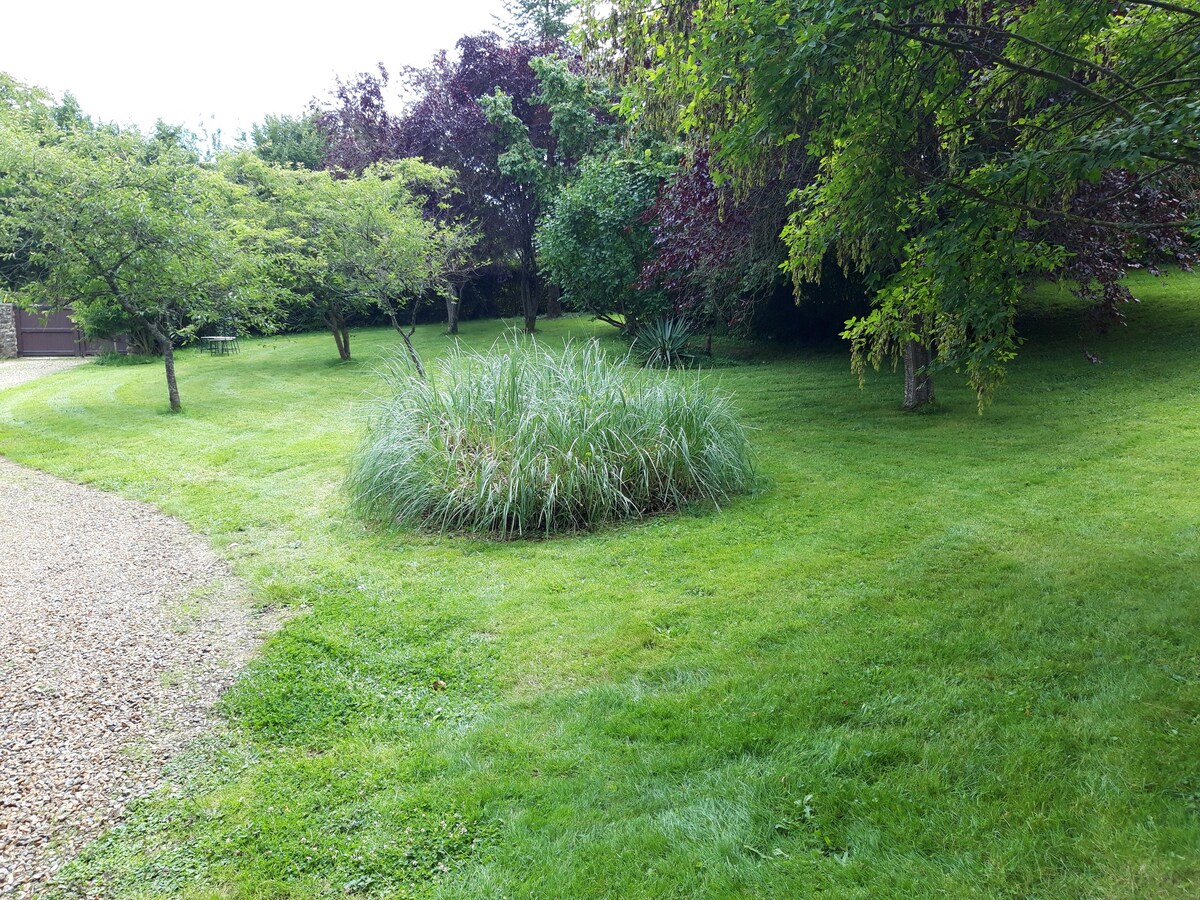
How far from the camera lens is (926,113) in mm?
4164

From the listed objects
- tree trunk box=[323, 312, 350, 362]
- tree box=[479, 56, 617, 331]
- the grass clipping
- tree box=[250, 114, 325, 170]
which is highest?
tree box=[250, 114, 325, 170]

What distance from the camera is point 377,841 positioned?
89.0 inches

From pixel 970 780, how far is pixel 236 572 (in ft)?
13.8

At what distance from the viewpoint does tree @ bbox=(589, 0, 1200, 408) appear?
125 inches

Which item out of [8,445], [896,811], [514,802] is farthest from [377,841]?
[8,445]

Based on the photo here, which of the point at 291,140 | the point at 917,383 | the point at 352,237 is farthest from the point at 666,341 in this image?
the point at 291,140

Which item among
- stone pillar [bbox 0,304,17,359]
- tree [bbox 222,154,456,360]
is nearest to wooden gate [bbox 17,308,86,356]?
stone pillar [bbox 0,304,17,359]

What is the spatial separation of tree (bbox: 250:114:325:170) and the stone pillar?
9423 millimetres

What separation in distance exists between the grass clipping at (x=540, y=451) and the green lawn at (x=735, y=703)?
33 centimetres

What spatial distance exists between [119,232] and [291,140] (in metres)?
20.3

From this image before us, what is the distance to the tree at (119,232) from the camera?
9328 mm

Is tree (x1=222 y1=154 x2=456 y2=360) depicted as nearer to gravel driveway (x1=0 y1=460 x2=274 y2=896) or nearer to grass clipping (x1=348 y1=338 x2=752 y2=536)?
grass clipping (x1=348 y1=338 x2=752 y2=536)

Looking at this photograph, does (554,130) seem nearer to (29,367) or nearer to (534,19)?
(534,19)

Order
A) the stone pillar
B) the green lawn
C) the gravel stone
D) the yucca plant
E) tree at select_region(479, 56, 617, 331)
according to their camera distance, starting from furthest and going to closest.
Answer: the stone pillar, tree at select_region(479, 56, 617, 331), the gravel stone, the yucca plant, the green lawn
